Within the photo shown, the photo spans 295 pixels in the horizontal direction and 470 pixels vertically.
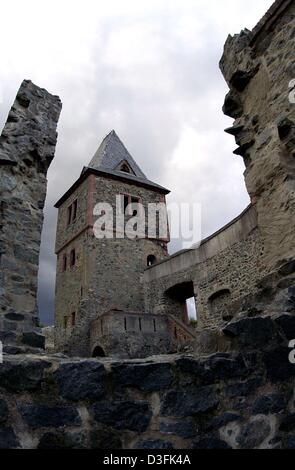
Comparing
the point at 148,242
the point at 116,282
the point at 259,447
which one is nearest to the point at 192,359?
the point at 259,447

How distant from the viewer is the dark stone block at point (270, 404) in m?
2.39

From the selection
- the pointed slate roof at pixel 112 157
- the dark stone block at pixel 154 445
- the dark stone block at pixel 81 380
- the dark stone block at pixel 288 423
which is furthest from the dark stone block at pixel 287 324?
the pointed slate roof at pixel 112 157

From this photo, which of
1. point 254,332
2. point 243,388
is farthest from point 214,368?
point 254,332

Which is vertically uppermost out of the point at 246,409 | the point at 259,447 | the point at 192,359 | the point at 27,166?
the point at 27,166

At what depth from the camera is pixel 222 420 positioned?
2.40 meters

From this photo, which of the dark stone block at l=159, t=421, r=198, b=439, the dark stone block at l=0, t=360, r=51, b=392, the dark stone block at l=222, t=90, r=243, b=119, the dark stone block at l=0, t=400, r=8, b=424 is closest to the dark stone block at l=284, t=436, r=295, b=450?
the dark stone block at l=159, t=421, r=198, b=439

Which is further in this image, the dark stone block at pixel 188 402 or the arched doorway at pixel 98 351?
the arched doorway at pixel 98 351

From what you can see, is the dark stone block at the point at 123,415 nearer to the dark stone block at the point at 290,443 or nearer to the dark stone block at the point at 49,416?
the dark stone block at the point at 49,416

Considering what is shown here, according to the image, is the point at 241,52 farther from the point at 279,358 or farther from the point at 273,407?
the point at 273,407

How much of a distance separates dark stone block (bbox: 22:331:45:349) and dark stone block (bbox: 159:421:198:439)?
1568 mm

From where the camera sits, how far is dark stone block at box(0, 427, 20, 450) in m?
2.07

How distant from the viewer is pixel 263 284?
10.4ft

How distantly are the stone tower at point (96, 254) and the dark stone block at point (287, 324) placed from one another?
1546cm

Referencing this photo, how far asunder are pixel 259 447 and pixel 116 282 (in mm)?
17954
